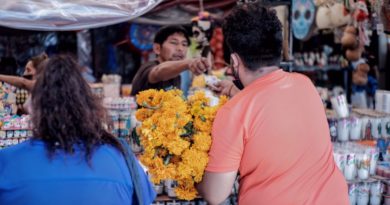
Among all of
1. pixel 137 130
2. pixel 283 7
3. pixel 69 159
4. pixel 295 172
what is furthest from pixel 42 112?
pixel 283 7

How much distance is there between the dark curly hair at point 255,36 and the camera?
69.9 inches

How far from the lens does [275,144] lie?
1753 millimetres

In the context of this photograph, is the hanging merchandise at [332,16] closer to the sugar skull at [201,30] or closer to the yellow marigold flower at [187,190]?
the sugar skull at [201,30]

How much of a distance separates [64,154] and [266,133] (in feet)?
2.34

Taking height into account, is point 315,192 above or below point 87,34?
below

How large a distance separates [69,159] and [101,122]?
176 mm

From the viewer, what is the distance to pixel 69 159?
1.56 m

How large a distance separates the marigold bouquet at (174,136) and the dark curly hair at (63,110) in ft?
1.45

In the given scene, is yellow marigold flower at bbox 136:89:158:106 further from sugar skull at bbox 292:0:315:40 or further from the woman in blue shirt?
sugar skull at bbox 292:0:315:40

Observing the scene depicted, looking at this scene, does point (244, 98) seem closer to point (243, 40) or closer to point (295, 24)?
point (243, 40)

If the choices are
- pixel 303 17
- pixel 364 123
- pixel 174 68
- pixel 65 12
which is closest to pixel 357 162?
pixel 364 123

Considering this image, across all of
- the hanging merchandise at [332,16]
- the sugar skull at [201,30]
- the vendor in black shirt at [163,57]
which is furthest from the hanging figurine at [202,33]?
the hanging merchandise at [332,16]

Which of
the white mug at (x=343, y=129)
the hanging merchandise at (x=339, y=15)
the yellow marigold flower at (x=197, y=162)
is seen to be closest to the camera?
the yellow marigold flower at (x=197, y=162)

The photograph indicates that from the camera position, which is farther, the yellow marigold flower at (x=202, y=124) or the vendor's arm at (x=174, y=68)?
the vendor's arm at (x=174, y=68)
